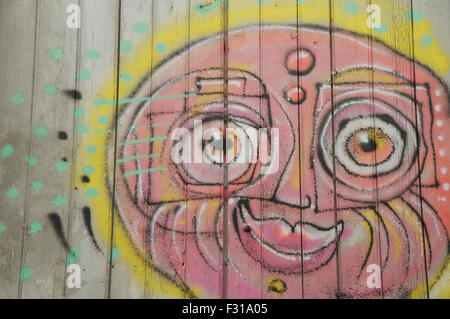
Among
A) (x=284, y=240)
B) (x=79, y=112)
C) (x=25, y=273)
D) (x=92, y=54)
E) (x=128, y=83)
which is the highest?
(x=92, y=54)

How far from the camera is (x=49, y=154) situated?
1725 mm

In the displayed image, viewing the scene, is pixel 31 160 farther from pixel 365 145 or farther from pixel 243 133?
pixel 365 145

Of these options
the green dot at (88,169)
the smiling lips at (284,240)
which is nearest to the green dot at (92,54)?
the green dot at (88,169)

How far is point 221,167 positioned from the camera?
1.71 meters

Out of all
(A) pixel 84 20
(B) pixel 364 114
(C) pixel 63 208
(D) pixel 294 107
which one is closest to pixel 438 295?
(B) pixel 364 114

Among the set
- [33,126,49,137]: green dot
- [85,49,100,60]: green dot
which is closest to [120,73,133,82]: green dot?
[85,49,100,60]: green dot

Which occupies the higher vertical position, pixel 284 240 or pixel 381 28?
pixel 381 28

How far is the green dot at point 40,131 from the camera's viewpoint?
173 centimetres

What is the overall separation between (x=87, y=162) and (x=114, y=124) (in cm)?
18

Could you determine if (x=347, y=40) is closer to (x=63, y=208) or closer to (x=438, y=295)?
(x=438, y=295)

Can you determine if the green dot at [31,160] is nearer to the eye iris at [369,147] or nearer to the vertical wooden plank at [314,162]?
the vertical wooden plank at [314,162]

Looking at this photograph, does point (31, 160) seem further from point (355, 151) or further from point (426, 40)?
point (426, 40)

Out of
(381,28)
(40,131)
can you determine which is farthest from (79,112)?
(381,28)

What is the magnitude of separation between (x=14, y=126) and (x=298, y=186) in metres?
1.15
